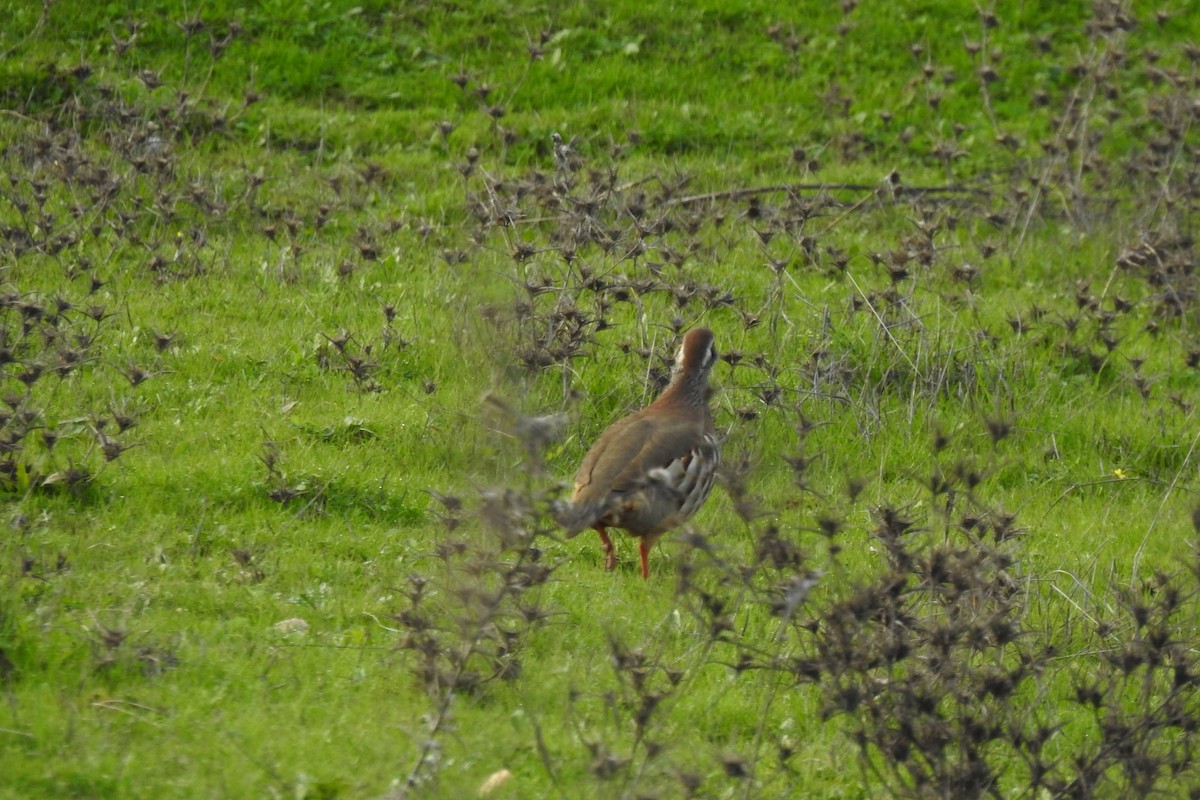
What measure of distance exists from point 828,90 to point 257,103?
16.2ft

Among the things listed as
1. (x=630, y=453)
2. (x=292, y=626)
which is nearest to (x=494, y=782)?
(x=292, y=626)

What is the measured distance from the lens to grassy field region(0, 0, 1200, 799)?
17.4 feet

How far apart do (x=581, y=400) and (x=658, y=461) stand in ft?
1.50

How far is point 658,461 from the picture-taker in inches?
286

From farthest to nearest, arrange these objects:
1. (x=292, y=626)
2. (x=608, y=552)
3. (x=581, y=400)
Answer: (x=608, y=552), (x=581, y=400), (x=292, y=626)

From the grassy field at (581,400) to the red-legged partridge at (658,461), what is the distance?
27 cm

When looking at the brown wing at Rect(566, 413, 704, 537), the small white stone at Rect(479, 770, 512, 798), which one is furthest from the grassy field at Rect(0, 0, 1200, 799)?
the brown wing at Rect(566, 413, 704, 537)

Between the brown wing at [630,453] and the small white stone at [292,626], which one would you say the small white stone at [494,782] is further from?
the brown wing at [630,453]

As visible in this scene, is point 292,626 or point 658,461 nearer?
point 292,626

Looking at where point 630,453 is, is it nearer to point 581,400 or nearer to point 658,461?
point 658,461

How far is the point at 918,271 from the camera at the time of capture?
34.9ft

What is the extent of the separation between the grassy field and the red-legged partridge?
0.87 feet

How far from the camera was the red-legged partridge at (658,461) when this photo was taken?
6930 millimetres

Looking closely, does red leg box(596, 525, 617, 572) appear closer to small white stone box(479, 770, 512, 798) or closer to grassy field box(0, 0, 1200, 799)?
grassy field box(0, 0, 1200, 799)
